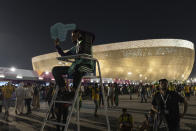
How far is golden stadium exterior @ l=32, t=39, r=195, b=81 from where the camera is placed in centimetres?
7338

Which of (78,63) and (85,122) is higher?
(78,63)

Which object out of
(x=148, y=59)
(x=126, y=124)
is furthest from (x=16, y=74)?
(x=148, y=59)

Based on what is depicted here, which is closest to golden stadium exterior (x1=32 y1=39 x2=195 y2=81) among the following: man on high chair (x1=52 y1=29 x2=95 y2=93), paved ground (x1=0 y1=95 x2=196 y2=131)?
paved ground (x1=0 y1=95 x2=196 y2=131)

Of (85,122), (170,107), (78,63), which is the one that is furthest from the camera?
(85,122)

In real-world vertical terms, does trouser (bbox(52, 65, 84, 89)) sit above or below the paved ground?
above

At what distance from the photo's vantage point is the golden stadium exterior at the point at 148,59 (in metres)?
73.4

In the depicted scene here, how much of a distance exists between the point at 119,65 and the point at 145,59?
11460 mm

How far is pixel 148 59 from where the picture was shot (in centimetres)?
7450

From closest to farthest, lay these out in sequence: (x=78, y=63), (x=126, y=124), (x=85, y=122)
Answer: (x=78, y=63)
(x=126, y=124)
(x=85, y=122)

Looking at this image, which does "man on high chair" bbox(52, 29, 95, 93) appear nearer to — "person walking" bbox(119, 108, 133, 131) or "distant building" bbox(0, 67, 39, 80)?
"person walking" bbox(119, 108, 133, 131)

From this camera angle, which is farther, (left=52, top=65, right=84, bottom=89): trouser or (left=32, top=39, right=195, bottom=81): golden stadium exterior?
(left=32, top=39, right=195, bottom=81): golden stadium exterior

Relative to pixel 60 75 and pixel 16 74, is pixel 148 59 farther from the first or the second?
pixel 60 75

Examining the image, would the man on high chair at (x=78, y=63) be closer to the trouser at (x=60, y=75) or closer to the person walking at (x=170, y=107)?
the trouser at (x=60, y=75)

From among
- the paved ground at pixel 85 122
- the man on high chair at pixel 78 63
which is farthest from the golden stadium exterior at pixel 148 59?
the man on high chair at pixel 78 63
